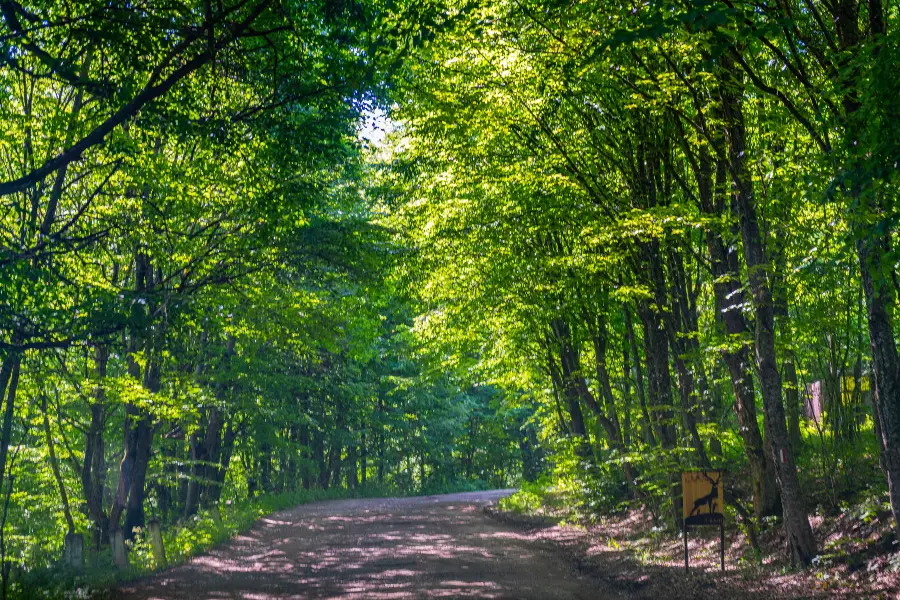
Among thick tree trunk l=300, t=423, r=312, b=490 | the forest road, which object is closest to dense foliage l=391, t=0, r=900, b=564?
the forest road

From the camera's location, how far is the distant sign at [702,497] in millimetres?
10703

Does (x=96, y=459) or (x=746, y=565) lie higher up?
(x=96, y=459)

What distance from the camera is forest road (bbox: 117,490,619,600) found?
34.9ft

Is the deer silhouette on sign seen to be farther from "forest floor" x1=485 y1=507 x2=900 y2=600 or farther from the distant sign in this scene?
"forest floor" x1=485 y1=507 x2=900 y2=600

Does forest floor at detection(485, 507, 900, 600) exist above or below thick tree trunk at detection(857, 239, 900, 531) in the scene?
below

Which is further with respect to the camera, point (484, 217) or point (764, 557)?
point (484, 217)

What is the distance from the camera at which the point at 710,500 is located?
35.7 ft

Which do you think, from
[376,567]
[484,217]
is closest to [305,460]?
[484,217]

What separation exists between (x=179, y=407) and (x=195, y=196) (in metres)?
5.44

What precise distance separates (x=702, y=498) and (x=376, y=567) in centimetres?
541

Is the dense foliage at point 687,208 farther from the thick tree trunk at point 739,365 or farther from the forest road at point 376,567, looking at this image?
the forest road at point 376,567

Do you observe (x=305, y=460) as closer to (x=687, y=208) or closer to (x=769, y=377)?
(x=687, y=208)

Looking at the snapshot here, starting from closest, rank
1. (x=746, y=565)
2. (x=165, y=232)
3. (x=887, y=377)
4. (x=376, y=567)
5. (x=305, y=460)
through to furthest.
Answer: (x=887, y=377)
(x=746, y=565)
(x=376, y=567)
(x=165, y=232)
(x=305, y=460)

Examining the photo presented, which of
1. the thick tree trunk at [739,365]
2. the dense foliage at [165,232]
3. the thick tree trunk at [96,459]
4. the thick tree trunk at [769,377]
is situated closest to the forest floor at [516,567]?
the thick tree trunk at [769,377]
